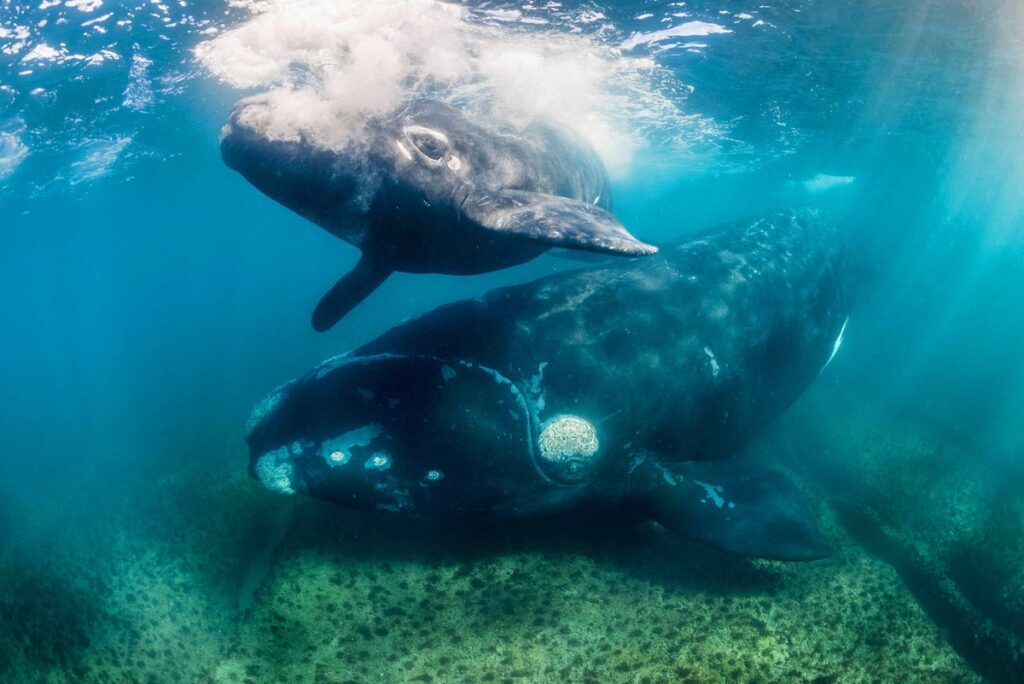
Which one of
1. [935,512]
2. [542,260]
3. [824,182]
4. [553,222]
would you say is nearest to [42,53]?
[553,222]

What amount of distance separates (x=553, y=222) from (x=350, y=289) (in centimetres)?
265

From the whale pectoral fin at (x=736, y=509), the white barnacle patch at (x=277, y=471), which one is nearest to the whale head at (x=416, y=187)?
the white barnacle patch at (x=277, y=471)

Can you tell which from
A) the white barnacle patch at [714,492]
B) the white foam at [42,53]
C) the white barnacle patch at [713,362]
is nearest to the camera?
the white barnacle patch at [714,492]

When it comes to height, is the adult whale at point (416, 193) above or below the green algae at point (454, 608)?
above

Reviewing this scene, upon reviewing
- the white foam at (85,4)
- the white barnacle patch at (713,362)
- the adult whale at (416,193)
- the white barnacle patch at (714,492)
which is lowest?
the white barnacle patch at (714,492)

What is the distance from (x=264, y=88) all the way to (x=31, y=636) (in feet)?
70.4

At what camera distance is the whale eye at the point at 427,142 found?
5381 mm

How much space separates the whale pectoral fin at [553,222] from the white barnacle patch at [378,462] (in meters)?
2.32

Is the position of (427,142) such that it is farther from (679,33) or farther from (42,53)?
(42,53)

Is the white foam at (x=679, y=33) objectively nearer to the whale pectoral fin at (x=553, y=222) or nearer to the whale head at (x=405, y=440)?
the whale pectoral fin at (x=553, y=222)

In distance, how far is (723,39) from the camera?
49.1 ft

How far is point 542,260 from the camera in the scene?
43.5 meters

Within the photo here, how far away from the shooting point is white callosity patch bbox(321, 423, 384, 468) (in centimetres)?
503

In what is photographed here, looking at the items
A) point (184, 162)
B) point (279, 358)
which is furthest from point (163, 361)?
point (279, 358)
